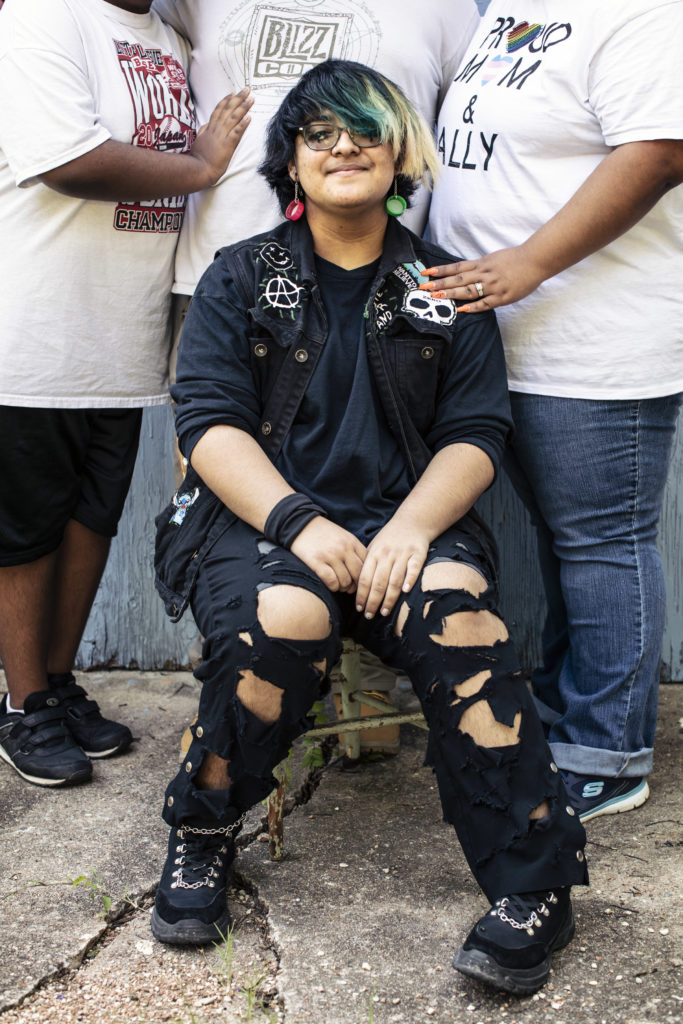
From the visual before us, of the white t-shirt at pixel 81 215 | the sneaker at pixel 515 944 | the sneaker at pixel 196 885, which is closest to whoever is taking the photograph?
the sneaker at pixel 515 944

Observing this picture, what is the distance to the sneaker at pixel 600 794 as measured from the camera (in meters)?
2.57

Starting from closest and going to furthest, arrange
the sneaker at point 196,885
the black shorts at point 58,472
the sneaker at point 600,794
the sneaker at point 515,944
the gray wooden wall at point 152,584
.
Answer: the sneaker at point 515,944 < the sneaker at point 196,885 < the sneaker at point 600,794 < the black shorts at point 58,472 < the gray wooden wall at point 152,584

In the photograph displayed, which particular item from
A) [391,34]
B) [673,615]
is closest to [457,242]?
[391,34]

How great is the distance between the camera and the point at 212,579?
2.13 m

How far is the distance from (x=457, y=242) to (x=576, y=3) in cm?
59

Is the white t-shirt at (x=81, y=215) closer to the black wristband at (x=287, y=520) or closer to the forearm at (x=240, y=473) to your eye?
the forearm at (x=240, y=473)

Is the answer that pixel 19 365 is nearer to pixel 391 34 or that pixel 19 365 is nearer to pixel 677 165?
pixel 391 34

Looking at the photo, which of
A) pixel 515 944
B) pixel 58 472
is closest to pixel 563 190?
pixel 58 472

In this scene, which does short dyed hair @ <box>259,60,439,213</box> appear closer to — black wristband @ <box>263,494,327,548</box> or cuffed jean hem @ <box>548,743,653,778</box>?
black wristband @ <box>263,494,327,548</box>

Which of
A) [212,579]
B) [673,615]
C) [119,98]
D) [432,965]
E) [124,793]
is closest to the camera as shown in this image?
[432,965]

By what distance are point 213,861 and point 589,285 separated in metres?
1.56

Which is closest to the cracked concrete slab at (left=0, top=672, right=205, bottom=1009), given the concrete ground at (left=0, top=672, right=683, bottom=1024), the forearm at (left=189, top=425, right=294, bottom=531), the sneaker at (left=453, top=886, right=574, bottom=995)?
the concrete ground at (left=0, top=672, right=683, bottom=1024)

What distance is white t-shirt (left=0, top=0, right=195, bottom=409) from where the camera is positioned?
2.38 meters

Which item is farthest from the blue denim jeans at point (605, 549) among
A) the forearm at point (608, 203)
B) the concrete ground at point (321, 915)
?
the forearm at point (608, 203)
